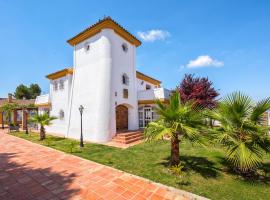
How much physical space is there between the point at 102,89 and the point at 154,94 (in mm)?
5161

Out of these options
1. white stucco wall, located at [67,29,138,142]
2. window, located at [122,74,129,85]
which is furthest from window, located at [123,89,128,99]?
window, located at [122,74,129,85]

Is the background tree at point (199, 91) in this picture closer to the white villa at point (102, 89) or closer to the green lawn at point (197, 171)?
the white villa at point (102, 89)

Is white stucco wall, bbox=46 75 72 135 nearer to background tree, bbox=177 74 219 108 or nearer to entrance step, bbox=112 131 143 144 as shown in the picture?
entrance step, bbox=112 131 143 144

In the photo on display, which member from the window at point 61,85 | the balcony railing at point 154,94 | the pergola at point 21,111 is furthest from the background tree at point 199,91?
the pergola at point 21,111

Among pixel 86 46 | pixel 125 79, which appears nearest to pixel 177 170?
pixel 125 79

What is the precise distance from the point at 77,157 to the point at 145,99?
337 inches

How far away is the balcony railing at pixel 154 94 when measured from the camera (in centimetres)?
1400

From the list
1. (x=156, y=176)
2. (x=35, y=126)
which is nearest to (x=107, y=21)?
(x=156, y=176)

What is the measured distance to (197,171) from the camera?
19.5 feet

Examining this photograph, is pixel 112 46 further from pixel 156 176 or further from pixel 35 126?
pixel 35 126

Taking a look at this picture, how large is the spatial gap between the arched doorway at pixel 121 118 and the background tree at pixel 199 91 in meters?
5.78

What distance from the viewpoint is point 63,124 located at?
15.6 m

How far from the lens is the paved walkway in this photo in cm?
448

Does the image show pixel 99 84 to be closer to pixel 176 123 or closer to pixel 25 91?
pixel 176 123
